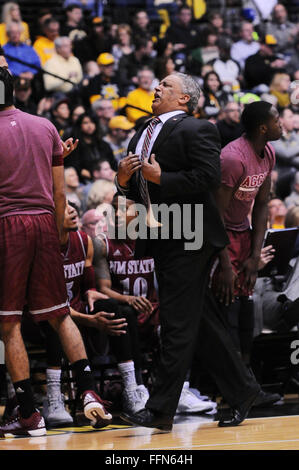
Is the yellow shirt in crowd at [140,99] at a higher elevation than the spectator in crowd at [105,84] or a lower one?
lower

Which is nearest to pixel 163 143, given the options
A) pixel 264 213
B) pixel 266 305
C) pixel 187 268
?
pixel 187 268

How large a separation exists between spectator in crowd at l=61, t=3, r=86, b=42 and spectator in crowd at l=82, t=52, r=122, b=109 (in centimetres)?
77

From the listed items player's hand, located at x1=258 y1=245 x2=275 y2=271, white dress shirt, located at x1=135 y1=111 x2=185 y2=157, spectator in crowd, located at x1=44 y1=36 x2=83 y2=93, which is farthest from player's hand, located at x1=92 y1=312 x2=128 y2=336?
spectator in crowd, located at x1=44 y1=36 x2=83 y2=93

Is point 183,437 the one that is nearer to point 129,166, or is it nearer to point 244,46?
point 129,166

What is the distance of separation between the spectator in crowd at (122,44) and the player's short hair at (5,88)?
8.19 m

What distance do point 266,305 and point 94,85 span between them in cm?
563

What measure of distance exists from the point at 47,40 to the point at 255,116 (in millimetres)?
7229

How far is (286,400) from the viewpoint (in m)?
6.91

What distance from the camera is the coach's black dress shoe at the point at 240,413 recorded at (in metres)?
5.44

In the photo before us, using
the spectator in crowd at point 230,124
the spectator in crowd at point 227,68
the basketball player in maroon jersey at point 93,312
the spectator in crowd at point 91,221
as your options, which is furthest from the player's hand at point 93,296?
the spectator in crowd at point 227,68

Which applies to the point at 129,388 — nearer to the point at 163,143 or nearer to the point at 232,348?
the point at 232,348

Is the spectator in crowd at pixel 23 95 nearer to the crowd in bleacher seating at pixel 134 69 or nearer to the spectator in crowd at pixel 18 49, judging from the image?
the crowd in bleacher seating at pixel 134 69

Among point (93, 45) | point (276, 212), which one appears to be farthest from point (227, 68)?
point (276, 212)

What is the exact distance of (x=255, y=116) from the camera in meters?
6.14
